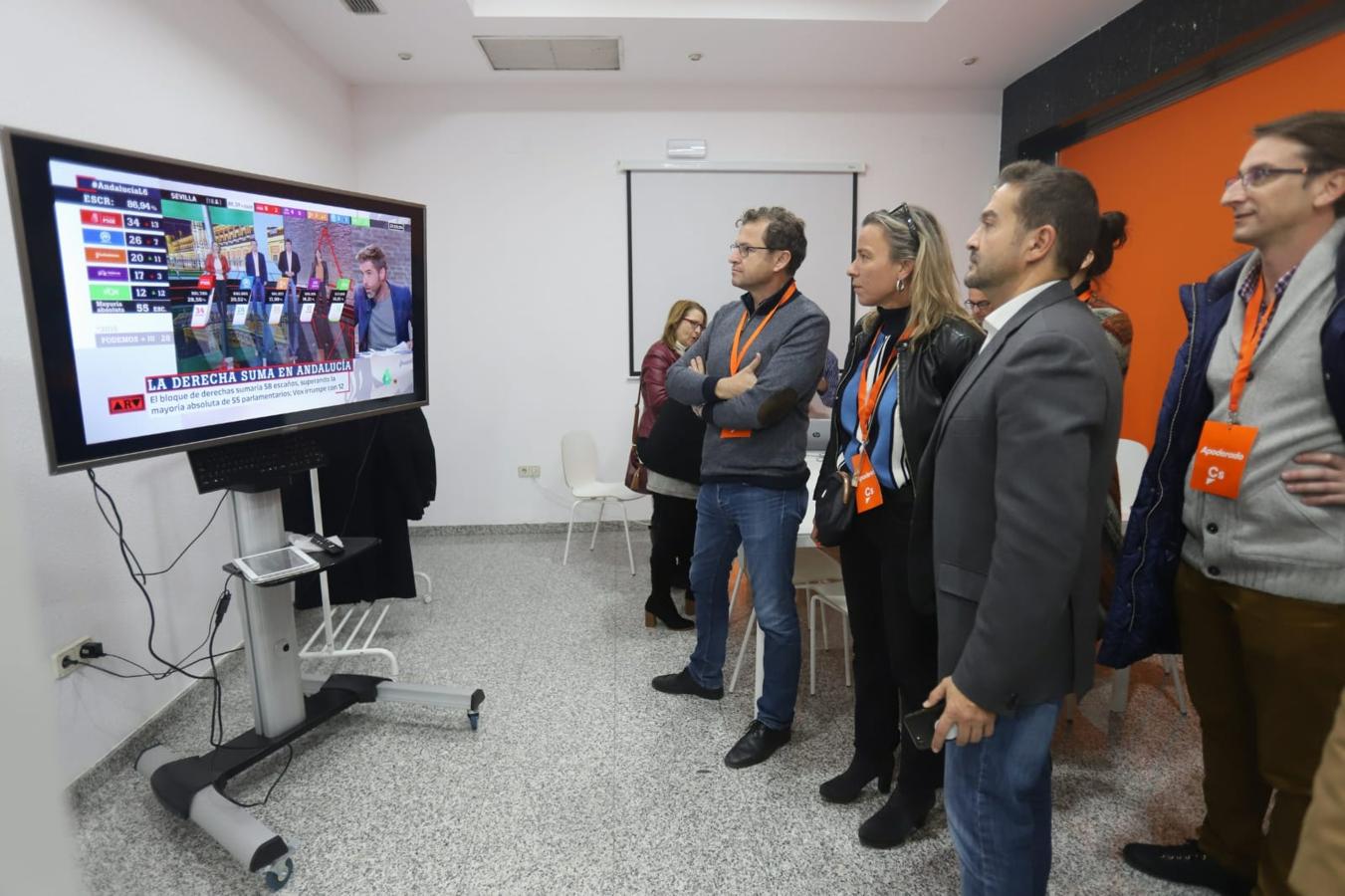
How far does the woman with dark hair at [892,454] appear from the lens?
1.58m

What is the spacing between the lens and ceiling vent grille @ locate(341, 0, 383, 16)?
3.20 metres

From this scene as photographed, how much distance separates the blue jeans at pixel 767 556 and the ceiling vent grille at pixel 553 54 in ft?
9.25

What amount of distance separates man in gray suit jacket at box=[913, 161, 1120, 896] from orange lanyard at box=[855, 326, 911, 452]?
40 cm

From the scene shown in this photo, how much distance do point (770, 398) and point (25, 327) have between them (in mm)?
2172

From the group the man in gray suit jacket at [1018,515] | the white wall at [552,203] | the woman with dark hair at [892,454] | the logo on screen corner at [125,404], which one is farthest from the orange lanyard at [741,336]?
the white wall at [552,203]

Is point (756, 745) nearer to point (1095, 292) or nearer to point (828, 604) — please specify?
point (828, 604)

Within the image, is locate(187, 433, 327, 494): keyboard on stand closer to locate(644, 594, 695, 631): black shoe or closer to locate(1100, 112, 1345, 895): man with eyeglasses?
locate(644, 594, 695, 631): black shoe

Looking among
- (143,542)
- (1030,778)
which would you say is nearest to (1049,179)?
(1030,778)

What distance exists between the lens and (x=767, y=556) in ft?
6.91

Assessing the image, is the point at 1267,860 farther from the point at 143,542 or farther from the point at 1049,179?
the point at 143,542

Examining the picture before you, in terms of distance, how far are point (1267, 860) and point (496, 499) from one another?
4142 millimetres

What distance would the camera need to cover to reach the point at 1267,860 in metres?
1.47

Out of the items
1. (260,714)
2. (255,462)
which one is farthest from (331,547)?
(260,714)

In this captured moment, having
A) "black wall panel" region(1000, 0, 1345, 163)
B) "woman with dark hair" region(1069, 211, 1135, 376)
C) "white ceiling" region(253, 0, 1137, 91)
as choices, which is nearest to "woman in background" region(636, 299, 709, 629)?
"woman with dark hair" region(1069, 211, 1135, 376)
